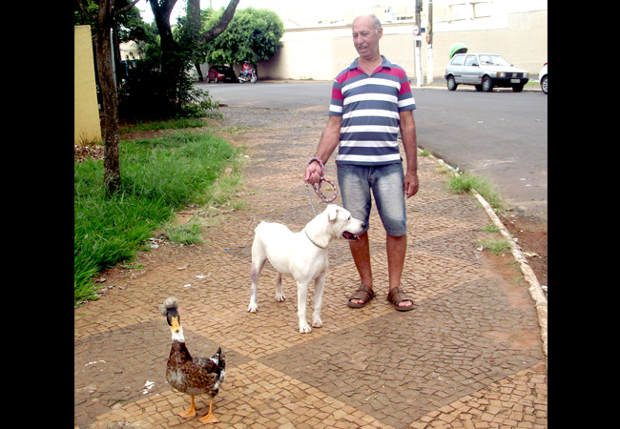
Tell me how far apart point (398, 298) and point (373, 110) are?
1.44 metres

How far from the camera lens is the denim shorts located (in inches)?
181

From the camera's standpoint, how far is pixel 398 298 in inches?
187

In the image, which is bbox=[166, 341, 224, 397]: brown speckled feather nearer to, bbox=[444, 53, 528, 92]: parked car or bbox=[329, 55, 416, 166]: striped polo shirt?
bbox=[329, 55, 416, 166]: striped polo shirt

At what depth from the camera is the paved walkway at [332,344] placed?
3309mm

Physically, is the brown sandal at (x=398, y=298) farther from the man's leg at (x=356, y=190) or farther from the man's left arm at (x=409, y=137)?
the man's left arm at (x=409, y=137)

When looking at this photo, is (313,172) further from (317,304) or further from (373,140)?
(317,304)

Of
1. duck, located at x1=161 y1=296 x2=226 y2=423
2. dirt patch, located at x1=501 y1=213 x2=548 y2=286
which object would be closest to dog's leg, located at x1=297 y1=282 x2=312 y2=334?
duck, located at x1=161 y1=296 x2=226 y2=423

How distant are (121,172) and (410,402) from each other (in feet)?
19.0

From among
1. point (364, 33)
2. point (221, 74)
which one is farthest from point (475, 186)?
point (221, 74)

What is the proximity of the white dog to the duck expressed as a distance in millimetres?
1129

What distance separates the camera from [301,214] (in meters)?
7.53
